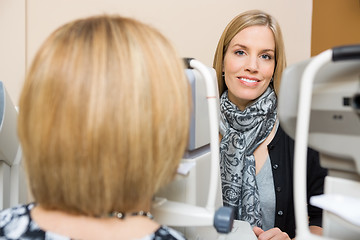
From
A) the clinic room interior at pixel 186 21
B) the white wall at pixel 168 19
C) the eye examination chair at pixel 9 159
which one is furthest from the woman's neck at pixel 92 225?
the white wall at pixel 168 19

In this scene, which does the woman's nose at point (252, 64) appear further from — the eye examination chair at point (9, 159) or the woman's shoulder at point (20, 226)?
the woman's shoulder at point (20, 226)

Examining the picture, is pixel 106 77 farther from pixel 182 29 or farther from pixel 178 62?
pixel 182 29

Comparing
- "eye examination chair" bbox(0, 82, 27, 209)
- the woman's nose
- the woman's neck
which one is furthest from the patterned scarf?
the woman's neck

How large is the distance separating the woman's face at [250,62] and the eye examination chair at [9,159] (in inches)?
33.0

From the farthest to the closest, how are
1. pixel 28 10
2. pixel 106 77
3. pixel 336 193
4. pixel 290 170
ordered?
pixel 28 10 → pixel 290 170 → pixel 336 193 → pixel 106 77

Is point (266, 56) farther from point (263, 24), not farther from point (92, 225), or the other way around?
point (92, 225)

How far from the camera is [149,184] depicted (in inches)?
24.5

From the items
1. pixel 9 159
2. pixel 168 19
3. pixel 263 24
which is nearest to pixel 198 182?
pixel 9 159

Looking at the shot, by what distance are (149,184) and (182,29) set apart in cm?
157

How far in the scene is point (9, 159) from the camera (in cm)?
110

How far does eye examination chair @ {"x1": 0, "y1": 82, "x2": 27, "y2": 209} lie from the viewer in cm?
102

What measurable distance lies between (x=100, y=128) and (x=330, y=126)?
0.39 metres

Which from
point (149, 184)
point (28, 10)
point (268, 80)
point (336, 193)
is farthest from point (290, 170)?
point (28, 10)

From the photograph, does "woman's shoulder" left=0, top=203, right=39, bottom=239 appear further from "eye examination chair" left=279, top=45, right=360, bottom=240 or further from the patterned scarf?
the patterned scarf
